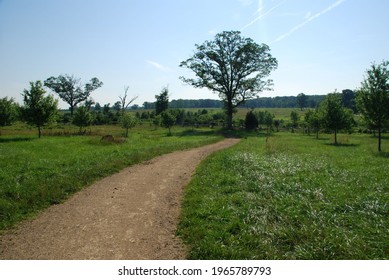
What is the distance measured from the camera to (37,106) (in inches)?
1339

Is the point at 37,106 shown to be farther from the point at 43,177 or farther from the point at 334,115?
the point at 334,115

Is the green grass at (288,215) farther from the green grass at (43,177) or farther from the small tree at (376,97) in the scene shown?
the small tree at (376,97)

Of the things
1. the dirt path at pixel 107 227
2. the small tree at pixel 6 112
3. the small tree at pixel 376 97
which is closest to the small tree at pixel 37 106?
the small tree at pixel 6 112

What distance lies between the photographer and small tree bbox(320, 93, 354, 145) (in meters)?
36.7

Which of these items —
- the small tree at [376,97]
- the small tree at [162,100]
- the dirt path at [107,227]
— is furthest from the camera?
the small tree at [162,100]

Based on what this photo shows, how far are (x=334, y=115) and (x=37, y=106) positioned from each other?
40.3 meters

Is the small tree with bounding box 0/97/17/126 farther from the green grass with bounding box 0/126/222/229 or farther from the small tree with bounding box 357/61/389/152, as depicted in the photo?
the small tree with bounding box 357/61/389/152

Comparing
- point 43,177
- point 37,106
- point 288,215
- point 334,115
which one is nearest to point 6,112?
point 37,106

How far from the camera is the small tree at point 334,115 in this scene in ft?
120

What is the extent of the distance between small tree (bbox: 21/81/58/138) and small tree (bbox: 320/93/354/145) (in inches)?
1504

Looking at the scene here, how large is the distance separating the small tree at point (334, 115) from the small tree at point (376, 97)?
29.6 feet

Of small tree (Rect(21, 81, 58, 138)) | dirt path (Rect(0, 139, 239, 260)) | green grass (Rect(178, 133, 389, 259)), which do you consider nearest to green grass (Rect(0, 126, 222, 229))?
dirt path (Rect(0, 139, 239, 260))

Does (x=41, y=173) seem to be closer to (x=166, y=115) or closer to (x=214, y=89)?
(x=166, y=115)
